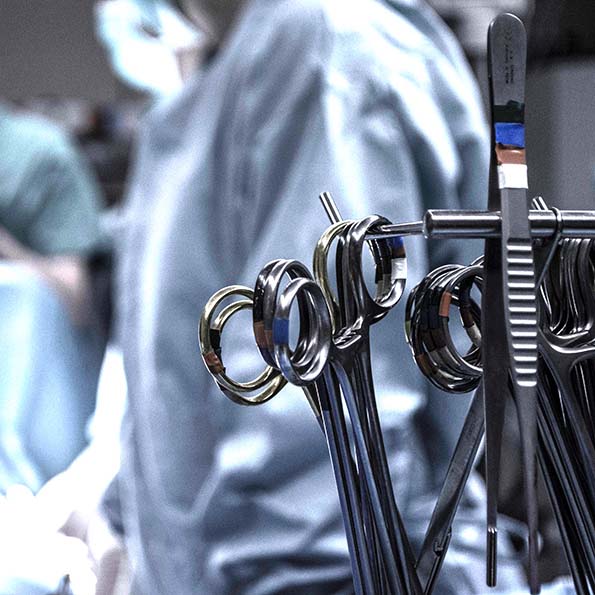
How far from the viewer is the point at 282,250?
1.71ft

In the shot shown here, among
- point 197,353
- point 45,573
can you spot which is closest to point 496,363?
point 45,573

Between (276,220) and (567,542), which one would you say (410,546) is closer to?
(567,542)

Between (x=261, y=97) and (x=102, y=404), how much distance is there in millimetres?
469

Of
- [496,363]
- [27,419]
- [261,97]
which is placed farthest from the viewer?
[27,419]

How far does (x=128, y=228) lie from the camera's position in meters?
0.79

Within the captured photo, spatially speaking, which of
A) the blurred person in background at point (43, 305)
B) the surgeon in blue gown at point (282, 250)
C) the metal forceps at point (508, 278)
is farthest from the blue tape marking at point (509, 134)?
the blurred person in background at point (43, 305)

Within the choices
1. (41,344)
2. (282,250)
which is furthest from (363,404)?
(41,344)

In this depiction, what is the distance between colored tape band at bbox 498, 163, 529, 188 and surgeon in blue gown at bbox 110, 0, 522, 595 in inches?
8.5

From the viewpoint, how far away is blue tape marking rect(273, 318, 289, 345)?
21 centimetres

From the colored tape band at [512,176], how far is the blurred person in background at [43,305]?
62 centimetres

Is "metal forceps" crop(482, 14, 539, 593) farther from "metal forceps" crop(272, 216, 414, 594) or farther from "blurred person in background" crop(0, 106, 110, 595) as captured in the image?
"blurred person in background" crop(0, 106, 110, 595)

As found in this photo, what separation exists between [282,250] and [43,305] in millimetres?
542

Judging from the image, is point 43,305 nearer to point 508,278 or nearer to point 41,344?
point 41,344

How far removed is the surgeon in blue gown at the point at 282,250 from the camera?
20.5 inches
